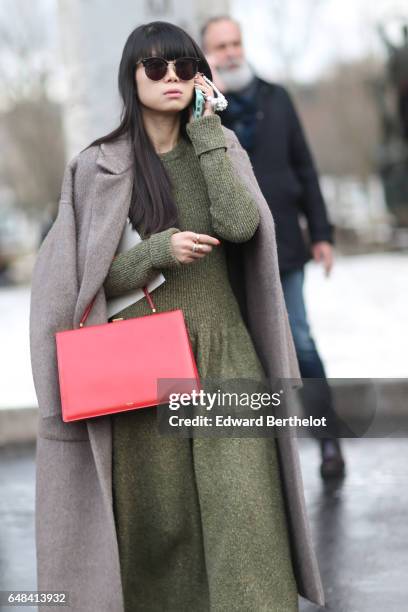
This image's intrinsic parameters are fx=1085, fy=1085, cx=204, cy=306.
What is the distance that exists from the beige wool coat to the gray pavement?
2.50 feet

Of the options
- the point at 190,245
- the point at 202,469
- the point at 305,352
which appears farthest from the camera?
the point at 305,352

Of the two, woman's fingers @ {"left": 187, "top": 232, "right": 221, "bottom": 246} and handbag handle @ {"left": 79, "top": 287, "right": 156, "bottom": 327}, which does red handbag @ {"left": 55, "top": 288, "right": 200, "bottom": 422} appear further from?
woman's fingers @ {"left": 187, "top": 232, "right": 221, "bottom": 246}

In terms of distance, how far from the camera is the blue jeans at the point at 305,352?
16.7ft

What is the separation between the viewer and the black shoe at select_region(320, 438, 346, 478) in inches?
217

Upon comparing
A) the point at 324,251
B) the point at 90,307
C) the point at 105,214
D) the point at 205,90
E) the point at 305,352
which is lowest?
the point at 305,352

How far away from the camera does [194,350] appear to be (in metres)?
3.41

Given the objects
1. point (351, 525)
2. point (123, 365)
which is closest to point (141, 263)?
point (123, 365)

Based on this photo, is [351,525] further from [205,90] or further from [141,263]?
[205,90]

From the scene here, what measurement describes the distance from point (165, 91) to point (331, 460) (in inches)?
107

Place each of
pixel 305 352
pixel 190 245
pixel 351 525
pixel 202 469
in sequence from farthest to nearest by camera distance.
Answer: pixel 305 352 < pixel 351 525 < pixel 202 469 < pixel 190 245

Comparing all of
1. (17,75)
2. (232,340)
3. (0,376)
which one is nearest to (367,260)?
(0,376)

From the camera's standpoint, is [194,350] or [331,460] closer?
[194,350]

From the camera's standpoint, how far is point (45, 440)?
342 centimetres

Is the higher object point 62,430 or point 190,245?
point 190,245
